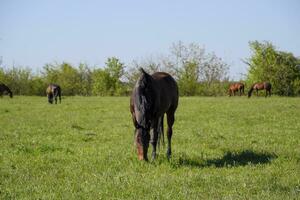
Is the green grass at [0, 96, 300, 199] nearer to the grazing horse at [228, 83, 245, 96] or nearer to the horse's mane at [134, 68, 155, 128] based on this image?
the horse's mane at [134, 68, 155, 128]

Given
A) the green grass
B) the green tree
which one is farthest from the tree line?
the green grass

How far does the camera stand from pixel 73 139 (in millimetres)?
13281

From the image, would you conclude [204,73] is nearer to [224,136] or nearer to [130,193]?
[224,136]

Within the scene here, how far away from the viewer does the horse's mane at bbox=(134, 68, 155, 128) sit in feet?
28.1

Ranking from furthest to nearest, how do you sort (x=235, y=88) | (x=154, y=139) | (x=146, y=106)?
(x=235, y=88)
(x=154, y=139)
(x=146, y=106)

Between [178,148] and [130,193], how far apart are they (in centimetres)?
482

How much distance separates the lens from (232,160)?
31.2 feet

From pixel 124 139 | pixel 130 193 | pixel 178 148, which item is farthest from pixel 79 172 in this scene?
pixel 124 139

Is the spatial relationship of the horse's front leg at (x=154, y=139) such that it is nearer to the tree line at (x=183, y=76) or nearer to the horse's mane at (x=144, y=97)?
the horse's mane at (x=144, y=97)

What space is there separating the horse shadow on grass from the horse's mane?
1248 mm

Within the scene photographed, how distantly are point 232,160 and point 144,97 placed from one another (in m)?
2.56

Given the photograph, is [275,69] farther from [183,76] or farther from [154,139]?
[154,139]

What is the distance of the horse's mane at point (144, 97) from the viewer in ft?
28.1

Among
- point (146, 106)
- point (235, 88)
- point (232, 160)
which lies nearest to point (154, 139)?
point (146, 106)
